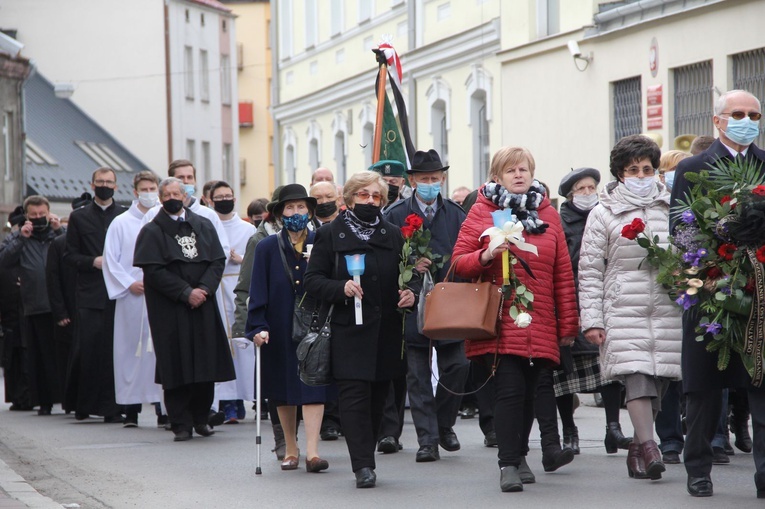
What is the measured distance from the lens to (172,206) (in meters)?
12.9

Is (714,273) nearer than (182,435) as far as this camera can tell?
Yes

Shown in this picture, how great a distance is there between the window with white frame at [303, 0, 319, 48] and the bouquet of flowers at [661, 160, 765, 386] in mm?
27591

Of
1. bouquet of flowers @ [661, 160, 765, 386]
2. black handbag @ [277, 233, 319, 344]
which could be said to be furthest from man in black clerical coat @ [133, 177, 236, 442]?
bouquet of flowers @ [661, 160, 765, 386]

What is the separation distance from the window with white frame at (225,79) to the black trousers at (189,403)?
170 ft

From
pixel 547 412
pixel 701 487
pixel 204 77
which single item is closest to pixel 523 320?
pixel 547 412

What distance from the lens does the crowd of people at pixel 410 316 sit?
29.5 ft

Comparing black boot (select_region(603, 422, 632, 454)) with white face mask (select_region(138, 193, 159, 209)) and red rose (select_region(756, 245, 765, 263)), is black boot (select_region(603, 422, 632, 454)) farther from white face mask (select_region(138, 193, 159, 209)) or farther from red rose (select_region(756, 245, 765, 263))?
white face mask (select_region(138, 193, 159, 209))

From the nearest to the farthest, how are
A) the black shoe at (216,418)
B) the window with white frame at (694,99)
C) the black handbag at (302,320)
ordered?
the black handbag at (302,320)
the black shoe at (216,418)
the window with white frame at (694,99)

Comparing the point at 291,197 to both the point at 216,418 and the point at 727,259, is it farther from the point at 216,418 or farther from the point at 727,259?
the point at 216,418

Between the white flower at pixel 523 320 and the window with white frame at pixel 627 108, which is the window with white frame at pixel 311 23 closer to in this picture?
the window with white frame at pixel 627 108

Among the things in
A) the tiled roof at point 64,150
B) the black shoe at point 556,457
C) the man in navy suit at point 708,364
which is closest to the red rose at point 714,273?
the man in navy suit at point 708,364

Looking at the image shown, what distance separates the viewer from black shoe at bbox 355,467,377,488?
9.38 meters

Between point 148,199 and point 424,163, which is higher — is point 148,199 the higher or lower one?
the lower one

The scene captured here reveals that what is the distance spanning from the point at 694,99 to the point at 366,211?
978 centimetres
